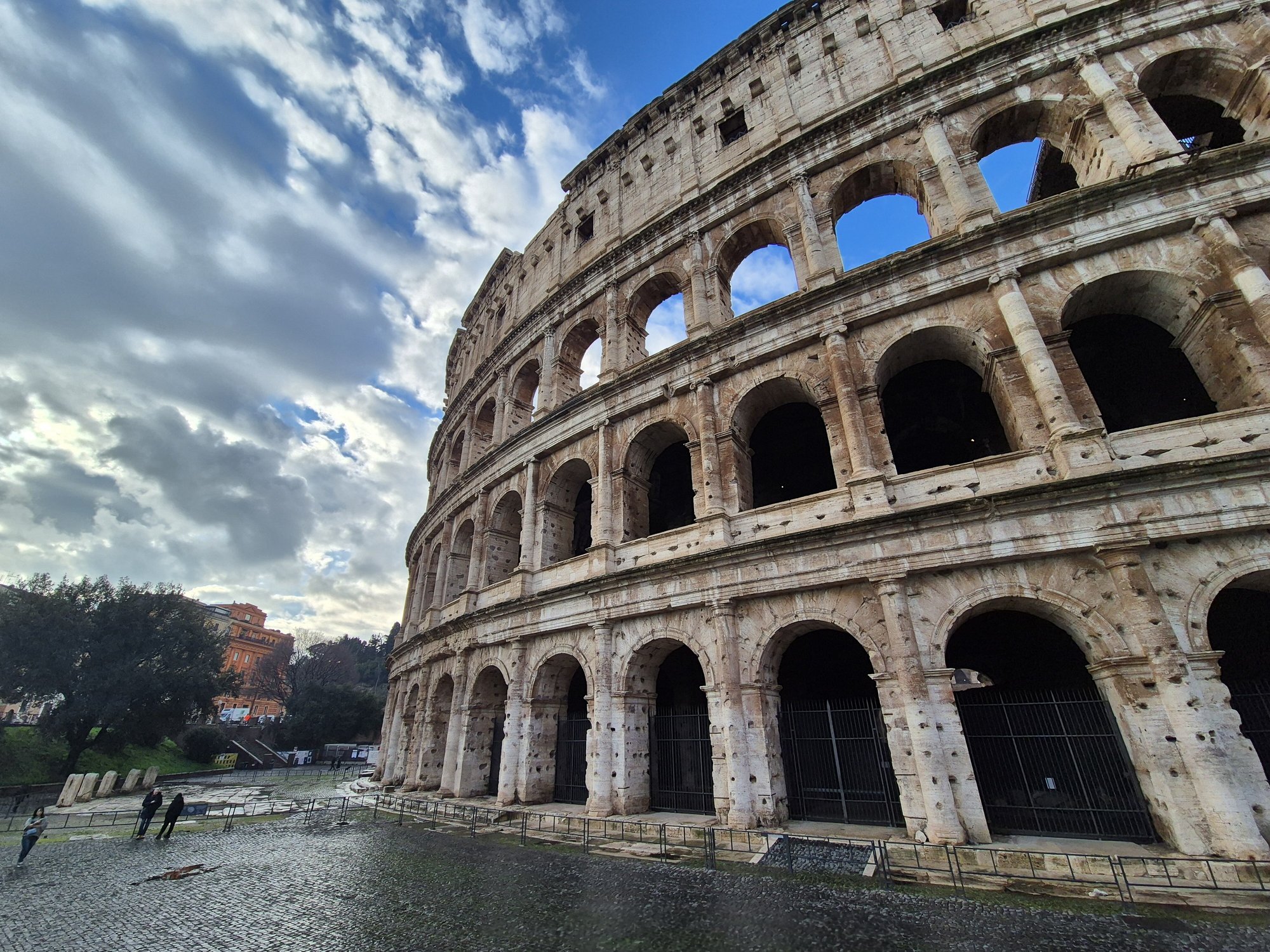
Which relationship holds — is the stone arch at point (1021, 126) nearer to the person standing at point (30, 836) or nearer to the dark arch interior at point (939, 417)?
the dark arch interior at point (939, 417)

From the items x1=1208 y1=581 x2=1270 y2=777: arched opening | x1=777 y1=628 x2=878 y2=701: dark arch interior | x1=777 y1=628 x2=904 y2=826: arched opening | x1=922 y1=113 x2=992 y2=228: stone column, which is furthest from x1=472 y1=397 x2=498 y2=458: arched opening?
x1=1208 y1=581 x2=1270 y2=777: arched opening

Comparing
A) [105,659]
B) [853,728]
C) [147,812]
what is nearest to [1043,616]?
[853,728]

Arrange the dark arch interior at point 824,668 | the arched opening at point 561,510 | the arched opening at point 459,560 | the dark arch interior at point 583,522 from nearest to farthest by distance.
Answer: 1. the dark arch interior at point 824,668
2. the arched opening at point 561,510
3. the dark arch interior at point 583,522
4. the arched opening at point 459,560

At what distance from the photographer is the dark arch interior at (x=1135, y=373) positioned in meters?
10.9

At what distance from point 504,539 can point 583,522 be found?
2.71 meters

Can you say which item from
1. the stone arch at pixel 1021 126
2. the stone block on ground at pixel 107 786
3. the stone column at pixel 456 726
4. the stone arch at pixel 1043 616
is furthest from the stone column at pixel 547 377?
the stone block on ground at pixel 107 786

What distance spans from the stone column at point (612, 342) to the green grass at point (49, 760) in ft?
108

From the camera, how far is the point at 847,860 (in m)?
7.02

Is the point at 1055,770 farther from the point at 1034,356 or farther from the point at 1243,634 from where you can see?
the point at 1034,356

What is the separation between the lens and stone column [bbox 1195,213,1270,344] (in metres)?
7.92

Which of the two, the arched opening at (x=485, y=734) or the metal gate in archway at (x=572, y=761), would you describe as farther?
the arched opening at (x=485, y=734)

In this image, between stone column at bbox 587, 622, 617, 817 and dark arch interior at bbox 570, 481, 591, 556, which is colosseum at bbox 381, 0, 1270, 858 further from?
dark arch interior at bbox 570, 481, 591, 556

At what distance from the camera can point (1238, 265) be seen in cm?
821

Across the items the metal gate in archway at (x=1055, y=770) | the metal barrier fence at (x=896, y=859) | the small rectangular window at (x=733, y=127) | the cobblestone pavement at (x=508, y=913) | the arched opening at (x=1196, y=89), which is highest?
the small rectangular window at (x=733, y=127)
